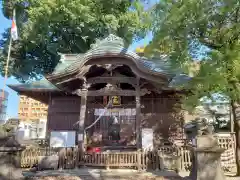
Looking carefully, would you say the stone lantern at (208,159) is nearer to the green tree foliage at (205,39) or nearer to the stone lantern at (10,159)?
the green tree foliage at (205,39)

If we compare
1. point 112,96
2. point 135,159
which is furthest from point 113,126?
point 135,159

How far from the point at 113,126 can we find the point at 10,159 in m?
7.12

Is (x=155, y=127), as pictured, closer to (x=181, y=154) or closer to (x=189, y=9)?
(x=181, y=154)

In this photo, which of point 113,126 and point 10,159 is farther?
point 113,126

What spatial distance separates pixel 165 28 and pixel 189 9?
106cm

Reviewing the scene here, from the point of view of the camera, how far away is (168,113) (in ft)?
45.3

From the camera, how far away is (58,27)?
79.5ft

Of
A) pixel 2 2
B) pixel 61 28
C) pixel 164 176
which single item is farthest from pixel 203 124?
pixel 2 2

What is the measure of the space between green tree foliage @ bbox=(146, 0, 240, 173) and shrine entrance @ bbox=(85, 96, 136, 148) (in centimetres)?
514

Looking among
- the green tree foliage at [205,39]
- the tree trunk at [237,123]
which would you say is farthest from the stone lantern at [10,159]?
the tree trunk at [237,123]

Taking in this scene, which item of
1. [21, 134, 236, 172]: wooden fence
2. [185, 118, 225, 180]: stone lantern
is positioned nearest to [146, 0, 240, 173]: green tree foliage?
[185, 118, 225, 180]: stone lantern

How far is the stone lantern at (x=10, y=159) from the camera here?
24.6ft

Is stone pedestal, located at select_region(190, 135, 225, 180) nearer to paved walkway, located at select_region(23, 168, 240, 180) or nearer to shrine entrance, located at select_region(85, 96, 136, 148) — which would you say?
paved walkway, located at select_region(23, 168, 240, 180)

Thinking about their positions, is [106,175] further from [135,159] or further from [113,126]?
[113,126]
